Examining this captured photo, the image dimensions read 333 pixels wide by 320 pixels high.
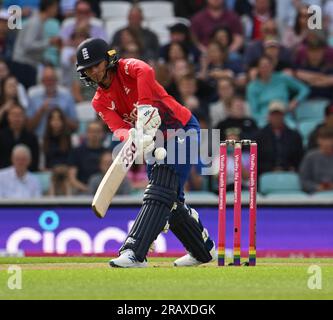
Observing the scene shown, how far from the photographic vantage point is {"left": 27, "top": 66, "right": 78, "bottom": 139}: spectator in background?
16125 millimetres

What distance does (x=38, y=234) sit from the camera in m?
14.3

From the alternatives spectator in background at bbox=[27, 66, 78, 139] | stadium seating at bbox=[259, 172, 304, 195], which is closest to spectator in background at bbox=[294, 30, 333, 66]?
stadium seating at bbox=[259, 172, 304, 195]

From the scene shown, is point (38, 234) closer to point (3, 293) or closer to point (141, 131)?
point (141, 131)

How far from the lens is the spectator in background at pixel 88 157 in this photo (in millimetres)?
15359

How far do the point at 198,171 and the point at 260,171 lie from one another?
813mm

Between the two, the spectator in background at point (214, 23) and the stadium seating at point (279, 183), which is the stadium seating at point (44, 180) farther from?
the spectator in background at point (214, 23)

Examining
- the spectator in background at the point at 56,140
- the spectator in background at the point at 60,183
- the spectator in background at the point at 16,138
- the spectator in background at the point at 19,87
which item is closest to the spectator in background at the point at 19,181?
the spectator in background at the point at 60,183

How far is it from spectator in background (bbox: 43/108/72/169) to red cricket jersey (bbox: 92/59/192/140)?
539 centimetres

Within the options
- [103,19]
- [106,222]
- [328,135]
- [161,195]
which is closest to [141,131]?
[161,195]

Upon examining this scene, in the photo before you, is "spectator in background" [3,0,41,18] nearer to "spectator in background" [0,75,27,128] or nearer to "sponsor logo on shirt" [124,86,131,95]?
"spectator in background" [0,75,27,128]

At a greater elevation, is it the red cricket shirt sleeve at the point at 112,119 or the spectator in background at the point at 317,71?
the spectator in background at the point at 317,71

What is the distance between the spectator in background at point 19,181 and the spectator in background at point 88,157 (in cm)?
59

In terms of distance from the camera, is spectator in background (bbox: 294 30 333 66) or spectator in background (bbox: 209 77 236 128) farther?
spectator in background (bbox: 294 30 333 66)

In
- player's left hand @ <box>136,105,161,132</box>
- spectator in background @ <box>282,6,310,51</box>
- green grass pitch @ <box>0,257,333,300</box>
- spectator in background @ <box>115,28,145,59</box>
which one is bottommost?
green grass pitch @ <box>0,257,333,300</box>
